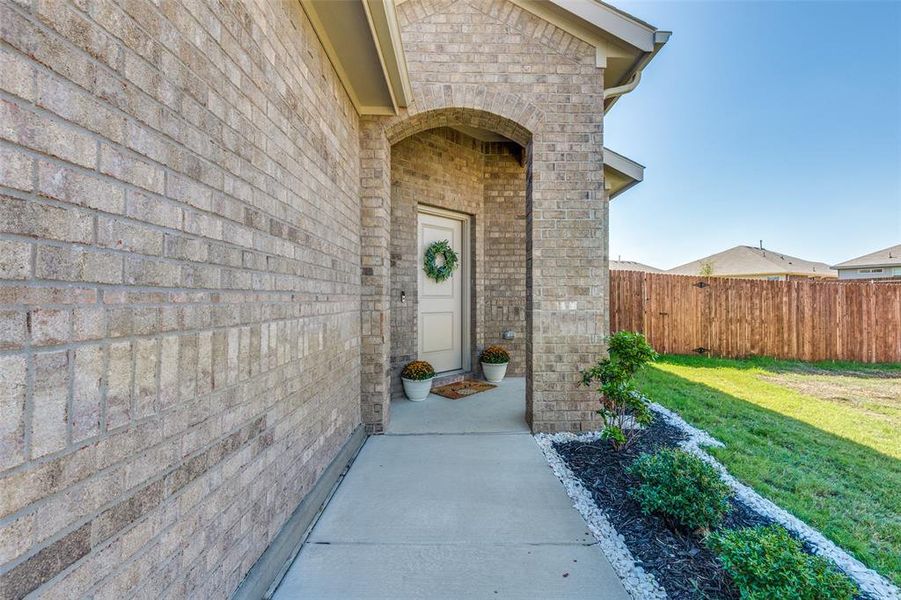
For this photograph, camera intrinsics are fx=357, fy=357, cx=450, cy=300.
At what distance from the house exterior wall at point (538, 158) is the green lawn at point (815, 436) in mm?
1523

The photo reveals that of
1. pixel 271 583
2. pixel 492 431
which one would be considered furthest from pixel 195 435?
pixel 492 431

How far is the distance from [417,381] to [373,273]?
1.77m

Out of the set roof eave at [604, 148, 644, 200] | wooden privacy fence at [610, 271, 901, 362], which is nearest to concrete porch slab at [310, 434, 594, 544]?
roof eave at [604, 148, 644, 200]

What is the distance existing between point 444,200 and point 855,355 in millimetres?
9664

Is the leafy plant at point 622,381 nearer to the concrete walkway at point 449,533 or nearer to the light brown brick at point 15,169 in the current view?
the concrete walkway at point 449,533

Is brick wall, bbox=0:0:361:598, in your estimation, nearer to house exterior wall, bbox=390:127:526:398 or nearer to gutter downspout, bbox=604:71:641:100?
house exterior wall, bbox=390:127:526:398

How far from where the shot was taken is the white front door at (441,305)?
5566 millimetres

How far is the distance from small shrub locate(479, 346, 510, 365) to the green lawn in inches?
84.8

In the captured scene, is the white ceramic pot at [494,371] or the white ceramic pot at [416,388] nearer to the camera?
the white ceramic pot at [416,388]

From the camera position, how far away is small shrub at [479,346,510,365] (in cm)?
583

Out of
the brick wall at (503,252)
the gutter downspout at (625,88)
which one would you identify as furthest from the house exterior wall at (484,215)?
the gutter downspout at (625,88)

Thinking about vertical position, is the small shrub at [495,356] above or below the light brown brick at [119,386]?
below

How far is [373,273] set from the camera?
3.84 metres

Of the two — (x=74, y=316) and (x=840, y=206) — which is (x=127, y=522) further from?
(x=840, y=206)
